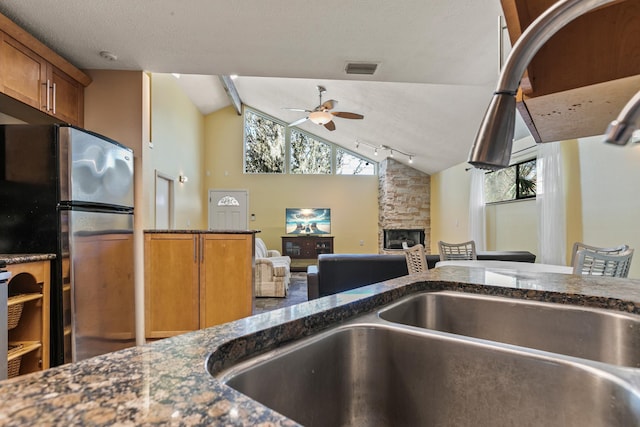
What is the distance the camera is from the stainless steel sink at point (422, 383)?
0.58 m

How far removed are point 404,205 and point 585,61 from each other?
269 inches

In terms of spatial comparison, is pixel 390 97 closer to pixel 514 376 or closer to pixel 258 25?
pixel 258 25

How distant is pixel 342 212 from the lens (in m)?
8.05

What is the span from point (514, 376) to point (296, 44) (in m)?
2.26

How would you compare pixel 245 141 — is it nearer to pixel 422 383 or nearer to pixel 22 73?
pixel 22 73

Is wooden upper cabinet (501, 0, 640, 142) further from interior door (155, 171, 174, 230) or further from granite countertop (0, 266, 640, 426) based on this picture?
interior door (155, 171, 174, 230)

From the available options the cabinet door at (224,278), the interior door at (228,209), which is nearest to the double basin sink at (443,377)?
the cabinet door at (224,278)

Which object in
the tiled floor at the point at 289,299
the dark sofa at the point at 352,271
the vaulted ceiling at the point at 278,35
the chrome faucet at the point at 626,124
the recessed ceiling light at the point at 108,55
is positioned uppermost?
the recessed ceiling light at the point at 108,55

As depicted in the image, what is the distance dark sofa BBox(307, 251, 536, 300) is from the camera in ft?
12.0

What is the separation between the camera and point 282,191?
795cm

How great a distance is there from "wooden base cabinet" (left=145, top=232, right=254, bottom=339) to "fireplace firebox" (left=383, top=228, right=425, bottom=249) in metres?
5.23

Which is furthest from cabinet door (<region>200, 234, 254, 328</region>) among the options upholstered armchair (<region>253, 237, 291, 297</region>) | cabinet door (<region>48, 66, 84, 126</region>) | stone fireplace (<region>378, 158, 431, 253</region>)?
stone fireplace (<region>378, 158, 431, 253</region>)

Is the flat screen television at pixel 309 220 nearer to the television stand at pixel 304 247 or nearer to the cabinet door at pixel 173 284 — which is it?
the television stand at pixel 304 247

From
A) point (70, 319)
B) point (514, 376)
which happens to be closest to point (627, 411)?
point (514, 376)
